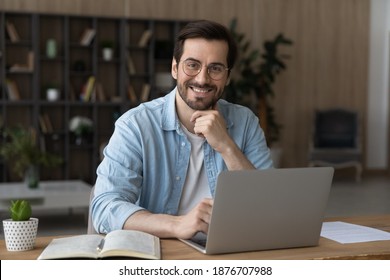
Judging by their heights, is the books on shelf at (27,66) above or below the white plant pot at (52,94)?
above

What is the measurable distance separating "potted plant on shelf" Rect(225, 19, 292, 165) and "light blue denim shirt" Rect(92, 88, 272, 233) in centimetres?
739

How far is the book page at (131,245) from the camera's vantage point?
4.83 feet

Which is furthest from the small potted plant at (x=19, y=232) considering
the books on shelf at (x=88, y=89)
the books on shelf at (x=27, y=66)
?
the books on shelf at (x=88, y=89)

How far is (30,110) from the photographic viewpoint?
9.23m

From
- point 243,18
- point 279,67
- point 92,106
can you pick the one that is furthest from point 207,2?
point 92,106

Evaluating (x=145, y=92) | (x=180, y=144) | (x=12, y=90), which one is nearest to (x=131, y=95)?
(x=145, y=92)

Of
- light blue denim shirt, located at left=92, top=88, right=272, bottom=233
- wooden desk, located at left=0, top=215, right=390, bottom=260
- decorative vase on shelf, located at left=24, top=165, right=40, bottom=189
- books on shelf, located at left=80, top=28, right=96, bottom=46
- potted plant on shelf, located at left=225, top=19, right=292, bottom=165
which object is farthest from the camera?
potted plant on shelf, located at left=225, top=19, right=292, bottom=165

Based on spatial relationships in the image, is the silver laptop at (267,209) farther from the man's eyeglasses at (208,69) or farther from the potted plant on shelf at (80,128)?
the potted plant on shelf at (80,128)

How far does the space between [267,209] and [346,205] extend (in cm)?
626

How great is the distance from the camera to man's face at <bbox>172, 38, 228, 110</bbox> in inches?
83.0

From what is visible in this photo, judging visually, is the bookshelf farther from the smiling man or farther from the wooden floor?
the smiling man

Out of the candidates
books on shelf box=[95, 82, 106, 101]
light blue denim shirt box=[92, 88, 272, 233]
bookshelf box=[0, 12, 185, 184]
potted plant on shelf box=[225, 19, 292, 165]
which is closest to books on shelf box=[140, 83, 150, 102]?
bookshelf box=[0, 12, 185, 184]

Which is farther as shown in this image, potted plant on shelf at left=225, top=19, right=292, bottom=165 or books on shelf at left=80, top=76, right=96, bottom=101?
potted plant on shelf at left=225, top=19, right=292, bottom=165
